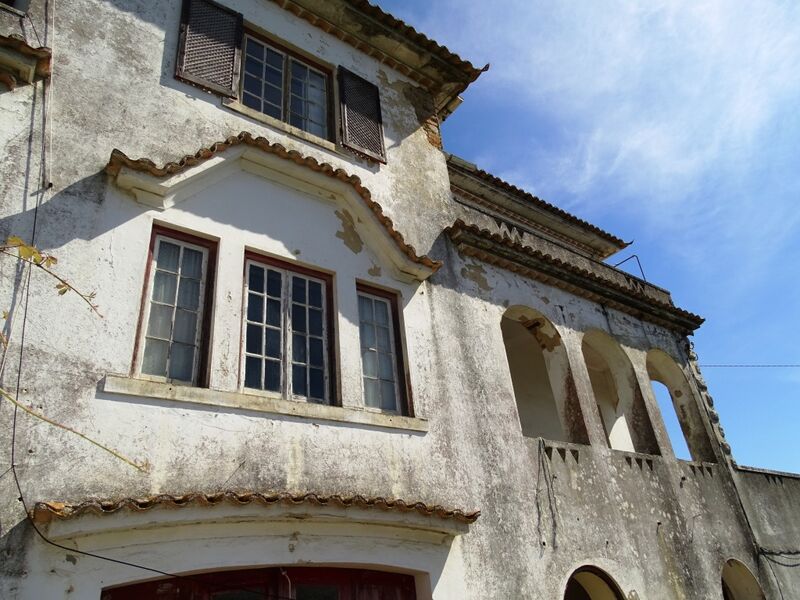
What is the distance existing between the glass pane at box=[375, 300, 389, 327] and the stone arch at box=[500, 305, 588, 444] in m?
2.32

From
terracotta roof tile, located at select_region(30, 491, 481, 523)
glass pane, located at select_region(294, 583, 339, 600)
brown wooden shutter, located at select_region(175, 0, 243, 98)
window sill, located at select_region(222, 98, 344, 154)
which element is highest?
brown wooden shutter, located at select_region(175, 0, 243, 98)

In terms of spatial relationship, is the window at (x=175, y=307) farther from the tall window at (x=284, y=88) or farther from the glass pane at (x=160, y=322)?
the tall window at (x=284, y=88)

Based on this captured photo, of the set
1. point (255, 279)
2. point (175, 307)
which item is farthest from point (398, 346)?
point (175, 307)

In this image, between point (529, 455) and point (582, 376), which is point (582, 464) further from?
point (582, 376)

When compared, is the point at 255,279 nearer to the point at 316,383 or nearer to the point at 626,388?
the point at 316,383

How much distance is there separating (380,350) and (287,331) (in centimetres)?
126

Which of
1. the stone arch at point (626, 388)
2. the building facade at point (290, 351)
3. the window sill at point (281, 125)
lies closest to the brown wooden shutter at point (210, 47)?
the building facade at point (290, 351)

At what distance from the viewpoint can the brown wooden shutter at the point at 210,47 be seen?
718 centimetres

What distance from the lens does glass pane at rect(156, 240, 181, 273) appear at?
5.82 m

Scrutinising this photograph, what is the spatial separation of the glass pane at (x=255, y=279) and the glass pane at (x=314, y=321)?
61 cm

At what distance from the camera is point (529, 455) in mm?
7367

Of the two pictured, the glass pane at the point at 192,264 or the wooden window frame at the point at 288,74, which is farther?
the wooden window frame at the point at 288,74

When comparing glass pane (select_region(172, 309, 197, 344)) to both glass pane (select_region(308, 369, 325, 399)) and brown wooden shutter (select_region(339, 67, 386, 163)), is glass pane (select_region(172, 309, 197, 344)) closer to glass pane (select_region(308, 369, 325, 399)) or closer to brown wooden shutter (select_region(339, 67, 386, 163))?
glass pane (select_region(308, 369, 325, 399))

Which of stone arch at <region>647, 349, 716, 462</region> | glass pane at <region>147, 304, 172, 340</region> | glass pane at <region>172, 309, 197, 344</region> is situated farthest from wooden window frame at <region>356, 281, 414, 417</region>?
stone arch at <region>647, 349, 716, 462</region>
